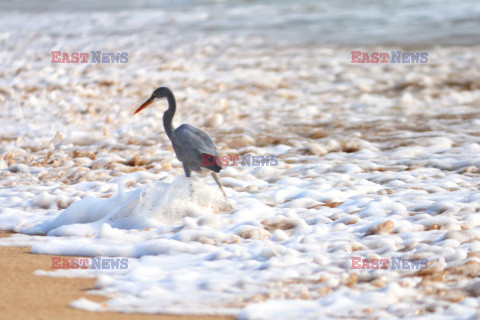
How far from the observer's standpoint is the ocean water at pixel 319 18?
15.0 m

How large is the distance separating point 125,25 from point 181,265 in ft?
47.0

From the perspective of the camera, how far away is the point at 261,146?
7.14 m

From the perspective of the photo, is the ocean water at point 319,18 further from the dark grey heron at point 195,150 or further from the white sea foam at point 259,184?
the dark grey heron at point 195,150

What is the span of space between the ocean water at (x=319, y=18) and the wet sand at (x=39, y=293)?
1085cm

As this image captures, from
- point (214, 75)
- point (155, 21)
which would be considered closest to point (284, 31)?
point (155, 21)

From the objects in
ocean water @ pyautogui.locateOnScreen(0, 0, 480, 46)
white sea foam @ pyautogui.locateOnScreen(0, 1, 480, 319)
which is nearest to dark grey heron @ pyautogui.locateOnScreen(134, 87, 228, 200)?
white sea foam @ pyautogui.locateOnScreen(0, 1, 480, 319)

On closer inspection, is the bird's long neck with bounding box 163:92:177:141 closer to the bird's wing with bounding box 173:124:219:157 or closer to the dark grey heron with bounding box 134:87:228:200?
the dark grey heron with bounding box 134:87:228:200

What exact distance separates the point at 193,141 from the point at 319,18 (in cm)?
1486

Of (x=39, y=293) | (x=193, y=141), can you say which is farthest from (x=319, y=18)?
(x=39, y=293)

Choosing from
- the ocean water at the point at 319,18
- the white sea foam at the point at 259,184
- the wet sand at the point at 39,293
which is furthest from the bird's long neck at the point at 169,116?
the ocean water at the point at 319,18

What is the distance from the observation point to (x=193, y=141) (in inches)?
191

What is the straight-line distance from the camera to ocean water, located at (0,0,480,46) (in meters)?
15.0

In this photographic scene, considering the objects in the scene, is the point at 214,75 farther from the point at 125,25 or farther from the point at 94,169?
the point at 125,25

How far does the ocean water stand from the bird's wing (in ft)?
31.2
